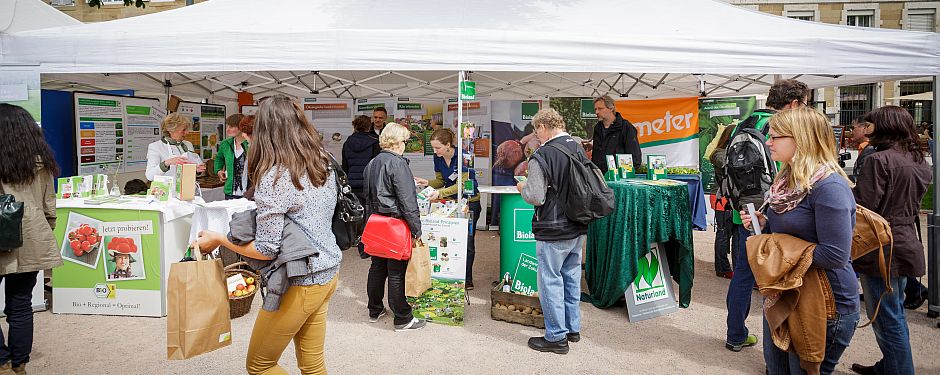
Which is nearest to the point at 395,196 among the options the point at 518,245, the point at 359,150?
the point at 518,245

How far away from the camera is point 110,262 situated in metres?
4.52

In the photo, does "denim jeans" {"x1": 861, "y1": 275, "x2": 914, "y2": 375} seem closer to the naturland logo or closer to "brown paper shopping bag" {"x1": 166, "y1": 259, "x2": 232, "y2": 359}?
the naturland logo

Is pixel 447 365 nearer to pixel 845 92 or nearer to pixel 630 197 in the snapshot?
pixel 630 197

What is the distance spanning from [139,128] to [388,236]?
4697 mm

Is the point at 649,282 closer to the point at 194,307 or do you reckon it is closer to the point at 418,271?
the point at 418,271

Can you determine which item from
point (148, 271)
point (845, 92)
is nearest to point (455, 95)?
point (148, 271)

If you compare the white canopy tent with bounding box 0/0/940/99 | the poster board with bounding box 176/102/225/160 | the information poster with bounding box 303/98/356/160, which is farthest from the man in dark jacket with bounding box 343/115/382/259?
the poster board with bounding box 176/102/225/160

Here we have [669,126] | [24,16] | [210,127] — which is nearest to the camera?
[24,16]

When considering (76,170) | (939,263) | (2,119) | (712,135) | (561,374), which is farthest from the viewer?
(712,135)

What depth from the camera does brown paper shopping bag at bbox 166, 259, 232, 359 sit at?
2256mm

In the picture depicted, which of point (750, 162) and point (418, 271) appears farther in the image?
point (418, 271)

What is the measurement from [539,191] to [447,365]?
1.16 metres

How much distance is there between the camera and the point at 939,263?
14.6 feet

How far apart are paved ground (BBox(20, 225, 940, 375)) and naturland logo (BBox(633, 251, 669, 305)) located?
0.18 m
